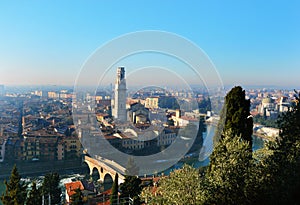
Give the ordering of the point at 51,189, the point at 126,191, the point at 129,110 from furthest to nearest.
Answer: the point at 51,189
the point at 126,191
the point at 129,110

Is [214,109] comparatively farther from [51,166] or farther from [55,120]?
[55,120]

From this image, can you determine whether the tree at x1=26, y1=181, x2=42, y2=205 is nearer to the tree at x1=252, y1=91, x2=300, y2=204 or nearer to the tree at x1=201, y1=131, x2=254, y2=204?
the tree at x1=201, y1=131, x2=254, y2=204

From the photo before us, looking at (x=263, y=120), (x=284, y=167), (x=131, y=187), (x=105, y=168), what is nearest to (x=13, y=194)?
(x=131, y=187)

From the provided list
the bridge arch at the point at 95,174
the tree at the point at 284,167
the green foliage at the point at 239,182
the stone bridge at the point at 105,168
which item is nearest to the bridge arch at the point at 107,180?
the stone bridge at the point at 105,168

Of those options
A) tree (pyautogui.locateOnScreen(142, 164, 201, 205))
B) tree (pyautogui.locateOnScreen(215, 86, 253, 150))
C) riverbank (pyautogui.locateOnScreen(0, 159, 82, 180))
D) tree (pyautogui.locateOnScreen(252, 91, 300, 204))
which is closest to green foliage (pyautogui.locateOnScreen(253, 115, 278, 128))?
riverbank (pyautogui.locateOnScreen(0, 159, 82, 180))

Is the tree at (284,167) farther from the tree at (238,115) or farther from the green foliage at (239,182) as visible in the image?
the tree at (238,115)

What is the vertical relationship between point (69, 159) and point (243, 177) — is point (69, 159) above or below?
below

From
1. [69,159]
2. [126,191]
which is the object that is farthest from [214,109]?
[69,159]
